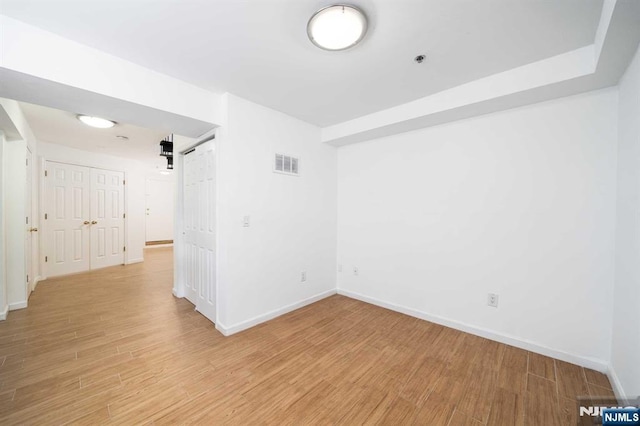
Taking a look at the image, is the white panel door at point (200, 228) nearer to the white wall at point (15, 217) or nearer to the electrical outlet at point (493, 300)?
the white wall at point (15, 217)

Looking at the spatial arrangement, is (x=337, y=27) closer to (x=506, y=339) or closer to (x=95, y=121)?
(x=506, y=339)

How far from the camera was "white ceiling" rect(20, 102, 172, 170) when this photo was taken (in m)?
3.11

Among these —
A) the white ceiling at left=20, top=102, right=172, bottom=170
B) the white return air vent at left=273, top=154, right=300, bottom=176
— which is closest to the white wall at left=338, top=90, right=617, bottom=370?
the white return air vent at left=273, top=154, right=300, bottom=176

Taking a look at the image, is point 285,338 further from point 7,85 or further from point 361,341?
point 7,85

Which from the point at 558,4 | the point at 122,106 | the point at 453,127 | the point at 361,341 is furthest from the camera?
the point at 453,127

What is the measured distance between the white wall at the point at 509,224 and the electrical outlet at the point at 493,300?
0.04 metres

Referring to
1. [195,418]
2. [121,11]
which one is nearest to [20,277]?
[195,418]

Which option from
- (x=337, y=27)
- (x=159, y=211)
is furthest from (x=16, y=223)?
(x=159, y=211)

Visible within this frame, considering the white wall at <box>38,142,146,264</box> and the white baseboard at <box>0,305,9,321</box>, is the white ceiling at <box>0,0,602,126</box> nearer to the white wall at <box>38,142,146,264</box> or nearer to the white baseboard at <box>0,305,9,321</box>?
the white baseboard at <box>0,305,9,321</box>

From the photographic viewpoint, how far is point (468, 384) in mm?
1772

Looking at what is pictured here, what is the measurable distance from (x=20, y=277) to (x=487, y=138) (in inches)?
232

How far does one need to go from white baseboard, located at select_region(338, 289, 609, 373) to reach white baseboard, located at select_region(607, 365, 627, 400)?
3.7 inches

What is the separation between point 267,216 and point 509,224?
2574mm

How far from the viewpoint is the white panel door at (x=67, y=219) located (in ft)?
14.5
